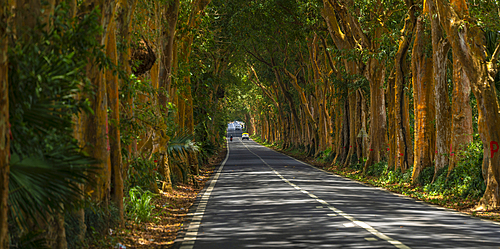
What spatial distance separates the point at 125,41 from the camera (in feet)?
36.8

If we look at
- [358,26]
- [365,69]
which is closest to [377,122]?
[365,69]

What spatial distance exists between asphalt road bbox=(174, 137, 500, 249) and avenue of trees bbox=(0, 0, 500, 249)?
172 centimetres

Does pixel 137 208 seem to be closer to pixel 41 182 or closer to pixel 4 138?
pixel 41 182

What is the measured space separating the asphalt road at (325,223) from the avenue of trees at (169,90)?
1.72m

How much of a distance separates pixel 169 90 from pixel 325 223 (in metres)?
9.78

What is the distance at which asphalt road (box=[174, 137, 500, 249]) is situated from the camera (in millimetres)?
9211

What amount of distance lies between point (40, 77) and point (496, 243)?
22.8ft

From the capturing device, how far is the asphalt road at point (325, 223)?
9.21m

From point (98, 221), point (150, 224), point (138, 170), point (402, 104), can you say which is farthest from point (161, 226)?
point (402, 104)

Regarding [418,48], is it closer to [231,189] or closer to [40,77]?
[231,189]

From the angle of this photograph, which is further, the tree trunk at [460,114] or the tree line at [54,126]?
the tree trunk at [460,114]

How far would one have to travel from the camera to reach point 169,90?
64.5ft

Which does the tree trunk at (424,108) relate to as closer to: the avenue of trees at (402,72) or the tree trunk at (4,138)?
the avenue of trees at (402,72)

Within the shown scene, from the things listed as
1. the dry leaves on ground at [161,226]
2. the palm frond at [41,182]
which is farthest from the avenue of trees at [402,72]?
the palm frond at [41,182]
